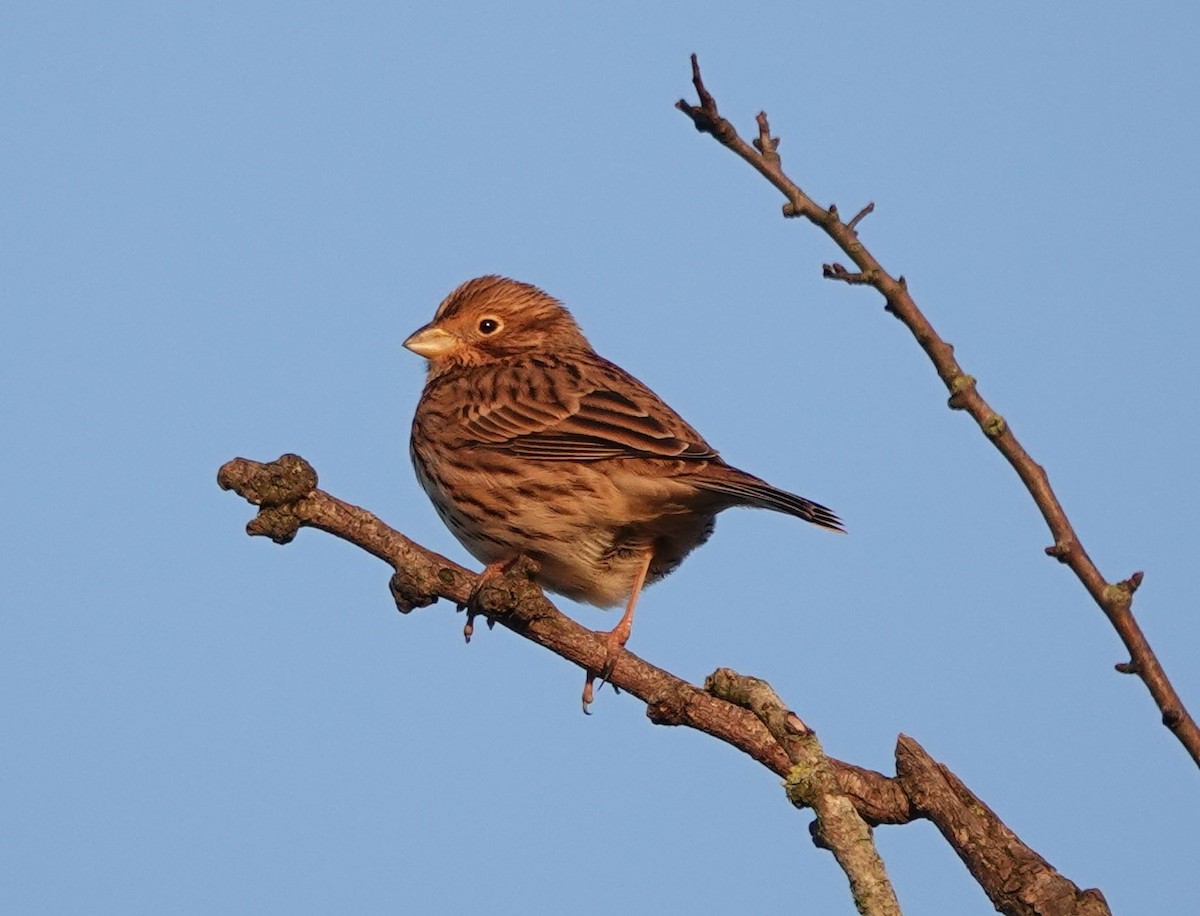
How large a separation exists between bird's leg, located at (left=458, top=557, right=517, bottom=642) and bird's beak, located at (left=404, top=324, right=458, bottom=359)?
234cm

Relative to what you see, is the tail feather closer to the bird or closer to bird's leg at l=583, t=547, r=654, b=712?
the bird

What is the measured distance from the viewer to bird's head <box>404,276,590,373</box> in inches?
416

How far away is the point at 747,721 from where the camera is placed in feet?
16.6

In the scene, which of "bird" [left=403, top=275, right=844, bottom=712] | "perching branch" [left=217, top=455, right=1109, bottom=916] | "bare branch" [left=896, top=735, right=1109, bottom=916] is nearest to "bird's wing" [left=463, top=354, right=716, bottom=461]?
"bird" [left=403, top=275, right=844, bottom=712]

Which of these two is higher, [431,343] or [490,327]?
[490,327]

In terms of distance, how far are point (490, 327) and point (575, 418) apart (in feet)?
7.09

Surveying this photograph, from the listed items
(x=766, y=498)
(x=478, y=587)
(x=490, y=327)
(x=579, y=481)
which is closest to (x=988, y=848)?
(x=478, y=587)

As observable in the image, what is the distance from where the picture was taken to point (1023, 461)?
11.6ft

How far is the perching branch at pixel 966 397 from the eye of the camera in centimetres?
331

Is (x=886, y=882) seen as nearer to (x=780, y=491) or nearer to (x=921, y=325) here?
(x=921, y=325)

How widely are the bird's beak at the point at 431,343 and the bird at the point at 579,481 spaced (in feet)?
3.01

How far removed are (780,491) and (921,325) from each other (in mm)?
3811

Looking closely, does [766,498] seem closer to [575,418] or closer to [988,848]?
[575,418]

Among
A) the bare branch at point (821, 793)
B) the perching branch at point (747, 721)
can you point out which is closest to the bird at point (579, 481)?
the perching branch at point (747, 721)
